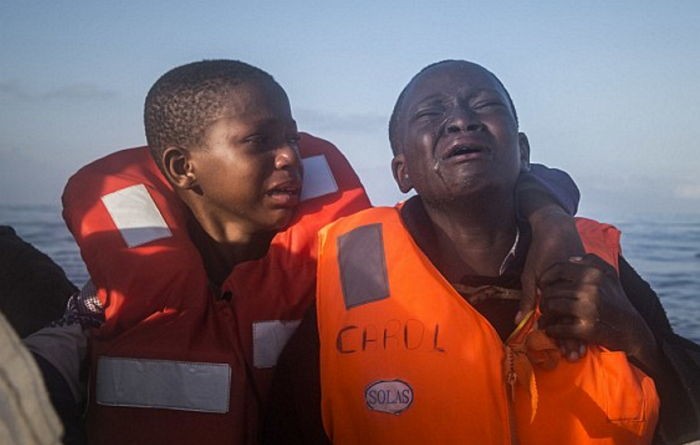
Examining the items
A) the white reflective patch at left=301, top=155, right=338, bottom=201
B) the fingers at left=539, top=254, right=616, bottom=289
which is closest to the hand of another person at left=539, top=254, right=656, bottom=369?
the fingers at left=539, top=254, right=616, bottom=289

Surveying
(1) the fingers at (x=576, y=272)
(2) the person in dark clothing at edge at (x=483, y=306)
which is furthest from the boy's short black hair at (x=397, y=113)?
(1) the fingers at (x=576, y=272)

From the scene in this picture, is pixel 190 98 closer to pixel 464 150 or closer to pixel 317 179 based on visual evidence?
pixel 317 179

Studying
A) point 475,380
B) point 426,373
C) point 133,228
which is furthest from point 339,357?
point 133,228

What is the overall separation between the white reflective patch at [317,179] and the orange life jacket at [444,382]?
664 mm

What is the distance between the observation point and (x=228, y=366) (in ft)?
7.14

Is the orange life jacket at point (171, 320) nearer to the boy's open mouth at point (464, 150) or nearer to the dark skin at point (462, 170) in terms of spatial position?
the dark skin at point (462, 170)

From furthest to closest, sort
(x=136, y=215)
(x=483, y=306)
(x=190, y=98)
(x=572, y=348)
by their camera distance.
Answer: (x=190, y=98), (x=136, y=215), (x=483, y=306), (x=572, y=348)

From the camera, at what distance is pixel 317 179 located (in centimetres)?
278

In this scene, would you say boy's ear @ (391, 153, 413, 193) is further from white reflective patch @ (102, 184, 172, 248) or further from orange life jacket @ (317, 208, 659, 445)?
white reflective patch @ (102, 184, 172, 248)

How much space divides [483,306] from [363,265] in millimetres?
383

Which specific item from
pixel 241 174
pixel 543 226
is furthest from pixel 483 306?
pixel 241 174

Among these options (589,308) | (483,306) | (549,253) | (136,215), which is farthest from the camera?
(136,215)

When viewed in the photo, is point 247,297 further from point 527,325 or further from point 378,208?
point 527,325

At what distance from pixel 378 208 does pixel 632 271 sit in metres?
0.82
